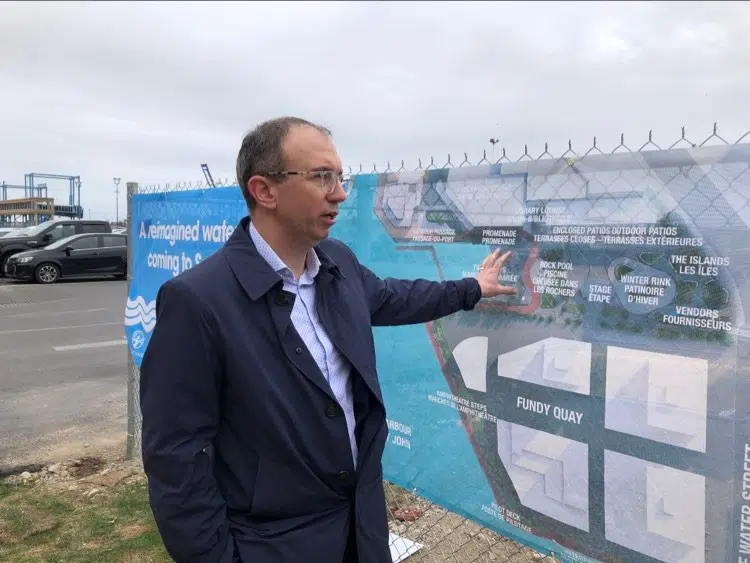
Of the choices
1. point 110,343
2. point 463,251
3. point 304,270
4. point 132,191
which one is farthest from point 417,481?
point 110,343

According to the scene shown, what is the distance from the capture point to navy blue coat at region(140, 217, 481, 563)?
1.68 m

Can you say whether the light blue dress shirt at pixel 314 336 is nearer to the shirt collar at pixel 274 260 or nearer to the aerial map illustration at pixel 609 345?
the shirt collar at pixel 274 260

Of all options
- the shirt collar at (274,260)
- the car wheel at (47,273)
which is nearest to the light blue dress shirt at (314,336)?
the shirt collar at (274,260)

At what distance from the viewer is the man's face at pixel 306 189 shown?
1.83 m

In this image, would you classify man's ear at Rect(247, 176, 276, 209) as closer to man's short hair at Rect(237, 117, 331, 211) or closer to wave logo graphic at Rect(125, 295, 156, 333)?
man's short hair at Rect(237, 117, 331, 211)

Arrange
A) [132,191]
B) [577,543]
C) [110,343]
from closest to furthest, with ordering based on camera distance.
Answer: [577,543], [132,191], [110,343]

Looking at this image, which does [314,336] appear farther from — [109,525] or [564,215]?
[109,525]

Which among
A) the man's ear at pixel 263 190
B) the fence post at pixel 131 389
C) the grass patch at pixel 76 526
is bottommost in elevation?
the grass patch at pixel 76 526

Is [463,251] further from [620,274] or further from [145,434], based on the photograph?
[145,434]

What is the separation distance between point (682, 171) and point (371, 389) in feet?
3.67

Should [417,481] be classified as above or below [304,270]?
below

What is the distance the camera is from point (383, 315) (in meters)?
2.38

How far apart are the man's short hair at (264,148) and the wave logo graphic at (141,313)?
2.76 meters

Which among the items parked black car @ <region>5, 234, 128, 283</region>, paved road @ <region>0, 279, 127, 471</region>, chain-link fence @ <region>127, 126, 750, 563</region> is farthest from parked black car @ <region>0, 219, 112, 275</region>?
chain-link fence @ <region>127, 126, 750, 563</region>
